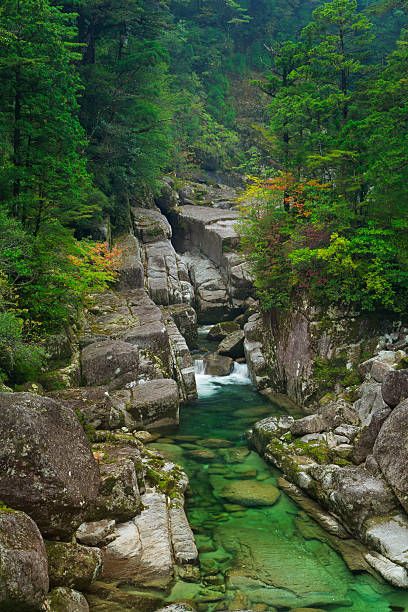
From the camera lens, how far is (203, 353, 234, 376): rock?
22.1 m

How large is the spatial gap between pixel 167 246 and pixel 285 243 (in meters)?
10.5

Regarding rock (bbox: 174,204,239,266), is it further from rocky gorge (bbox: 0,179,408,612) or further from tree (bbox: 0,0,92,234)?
tree (bbox: 0,0,92,234)

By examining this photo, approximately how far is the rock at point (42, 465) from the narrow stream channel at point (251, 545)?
7.45 ft

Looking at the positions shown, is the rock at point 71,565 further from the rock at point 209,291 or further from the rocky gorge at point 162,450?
the rock at point 209,291

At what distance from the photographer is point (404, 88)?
16.8 m

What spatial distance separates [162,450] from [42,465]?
24.0 ft

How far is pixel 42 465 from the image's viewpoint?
7289mm

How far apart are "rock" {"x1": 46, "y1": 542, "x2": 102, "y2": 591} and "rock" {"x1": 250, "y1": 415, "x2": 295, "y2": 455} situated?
714 centimetres

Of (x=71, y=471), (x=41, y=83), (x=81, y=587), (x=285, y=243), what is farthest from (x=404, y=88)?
(x=81, y=587)

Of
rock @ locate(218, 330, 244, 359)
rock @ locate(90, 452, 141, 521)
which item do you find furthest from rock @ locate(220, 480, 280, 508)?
rock @ locate(218, 330, 244, 359)

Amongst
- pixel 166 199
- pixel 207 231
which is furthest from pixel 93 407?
pixel 166 199

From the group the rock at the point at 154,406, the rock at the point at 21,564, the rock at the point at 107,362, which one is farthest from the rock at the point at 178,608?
the rock at the point at 107,362

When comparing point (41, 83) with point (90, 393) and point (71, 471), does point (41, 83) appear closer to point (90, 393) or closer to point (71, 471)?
point (90, 393)

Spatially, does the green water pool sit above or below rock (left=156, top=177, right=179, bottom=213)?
below
